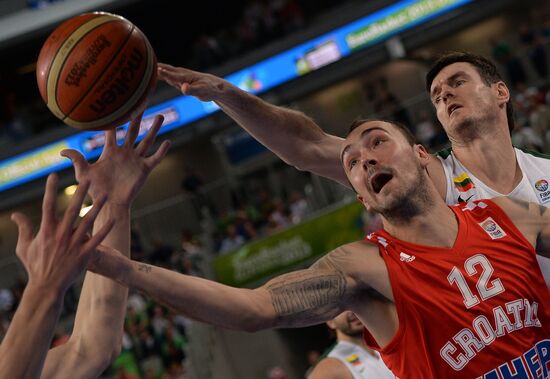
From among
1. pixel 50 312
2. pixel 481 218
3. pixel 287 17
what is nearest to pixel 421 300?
pixel 481 218

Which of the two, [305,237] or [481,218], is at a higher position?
[305,237]

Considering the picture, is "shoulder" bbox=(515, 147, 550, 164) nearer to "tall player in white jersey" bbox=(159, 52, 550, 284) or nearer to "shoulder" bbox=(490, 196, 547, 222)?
"tall player in white jersey" bbox=(159, 52, 550, 284)

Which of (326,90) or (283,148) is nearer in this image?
(283,148)

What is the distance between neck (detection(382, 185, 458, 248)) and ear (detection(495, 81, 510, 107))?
1.05 metres

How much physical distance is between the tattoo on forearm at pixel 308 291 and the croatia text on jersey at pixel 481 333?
491mm

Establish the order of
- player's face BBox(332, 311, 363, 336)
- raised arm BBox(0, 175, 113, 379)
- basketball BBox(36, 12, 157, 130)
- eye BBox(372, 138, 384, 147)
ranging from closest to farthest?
1. raised arm BBox(0, 175, 113, 379)
2. eye BBox(372, 138, 384, 147)
3. basketball BBox(36, 12, 157, 130)
4. player's face BBox(332, 311, 363, 336)

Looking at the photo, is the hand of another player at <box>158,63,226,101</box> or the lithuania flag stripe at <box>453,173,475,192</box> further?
the lithuania flag stripe at <box>453,173,475,192</box>

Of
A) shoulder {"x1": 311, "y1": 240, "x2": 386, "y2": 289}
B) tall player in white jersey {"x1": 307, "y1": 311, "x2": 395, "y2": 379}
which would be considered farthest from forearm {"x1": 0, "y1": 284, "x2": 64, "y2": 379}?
tall player in white jersey {"x1": 307, "y1": 311, "x2": 395, "y2": 379}

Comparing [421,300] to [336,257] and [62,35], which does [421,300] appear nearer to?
[336,257]

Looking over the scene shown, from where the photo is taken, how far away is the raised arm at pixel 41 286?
98.6 inches

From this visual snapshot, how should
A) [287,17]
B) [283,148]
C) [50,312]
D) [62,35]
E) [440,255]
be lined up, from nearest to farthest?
[50,312] → [440,255] → [62,35] → [283,148] → [287,17]

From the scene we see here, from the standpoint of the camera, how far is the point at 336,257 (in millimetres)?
3650

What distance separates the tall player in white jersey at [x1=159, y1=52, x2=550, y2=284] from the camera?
4.45 metres

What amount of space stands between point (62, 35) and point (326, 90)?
74.0 feet
